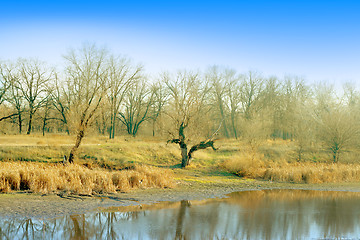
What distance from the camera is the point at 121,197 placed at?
14.4 m

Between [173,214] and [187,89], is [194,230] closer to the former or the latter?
[173,214]

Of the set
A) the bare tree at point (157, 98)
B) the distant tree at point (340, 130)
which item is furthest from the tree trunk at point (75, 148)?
the bare tree at point (157, 98)

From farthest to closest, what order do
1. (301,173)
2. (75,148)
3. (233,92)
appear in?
(233,92) → (75,148) → (301,173)

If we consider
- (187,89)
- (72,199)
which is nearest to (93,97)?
(187,89)

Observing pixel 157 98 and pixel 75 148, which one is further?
pixel 157 98

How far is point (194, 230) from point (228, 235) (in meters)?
1.05

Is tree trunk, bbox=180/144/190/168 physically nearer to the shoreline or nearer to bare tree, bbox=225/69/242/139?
the shoreline

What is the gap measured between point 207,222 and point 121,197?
473 cm

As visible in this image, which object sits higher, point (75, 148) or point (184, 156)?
point (75, 148)

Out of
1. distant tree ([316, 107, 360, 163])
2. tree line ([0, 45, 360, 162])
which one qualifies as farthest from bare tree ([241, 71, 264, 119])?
distant tree ([316, 107, 360, 163])

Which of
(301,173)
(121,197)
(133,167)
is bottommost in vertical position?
(121,197)

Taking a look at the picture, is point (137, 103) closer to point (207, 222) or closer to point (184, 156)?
point (184, 156)

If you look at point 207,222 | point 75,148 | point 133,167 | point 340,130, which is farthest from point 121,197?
point 340,130

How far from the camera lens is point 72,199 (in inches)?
526
